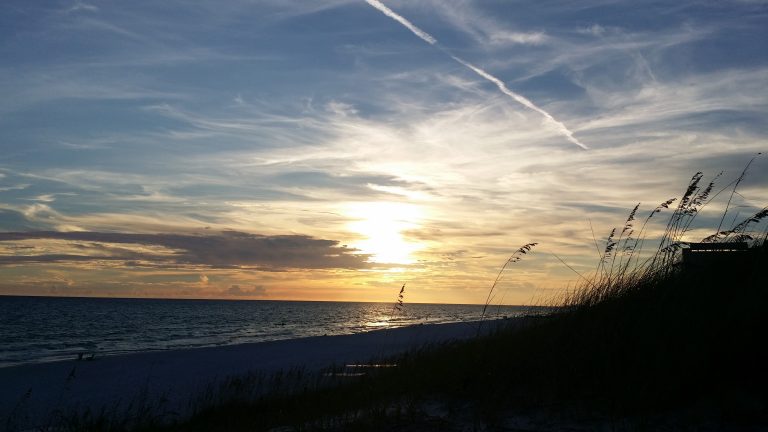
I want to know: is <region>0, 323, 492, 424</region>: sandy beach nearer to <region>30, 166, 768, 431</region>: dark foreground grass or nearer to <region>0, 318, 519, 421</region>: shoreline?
<region>0, 318, 519, 421</region>: shoreline

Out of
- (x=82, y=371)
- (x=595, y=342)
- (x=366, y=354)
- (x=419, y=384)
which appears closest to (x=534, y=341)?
(x=595, y=342)

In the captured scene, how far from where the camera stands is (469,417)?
622 centimetres

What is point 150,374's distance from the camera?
20.8 m

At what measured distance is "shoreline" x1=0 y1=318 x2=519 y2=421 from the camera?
15.4 m

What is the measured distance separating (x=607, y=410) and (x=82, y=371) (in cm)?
2195

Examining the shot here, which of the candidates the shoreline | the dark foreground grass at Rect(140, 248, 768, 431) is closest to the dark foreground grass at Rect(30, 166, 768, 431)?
the dark foreground grass at Rect(140, 248, 768, 431)

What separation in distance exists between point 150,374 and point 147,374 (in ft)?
0.74

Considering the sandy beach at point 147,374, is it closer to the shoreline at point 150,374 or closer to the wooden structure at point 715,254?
the shoreline at point 150,374

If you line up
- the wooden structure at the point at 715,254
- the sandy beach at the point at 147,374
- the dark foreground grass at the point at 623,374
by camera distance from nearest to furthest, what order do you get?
the dark foreground grass at the point at 623,374 < the wooden structure at the point at 715,254 < the sandy beach at the point at 147,374

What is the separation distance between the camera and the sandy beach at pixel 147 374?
15609 millimetres

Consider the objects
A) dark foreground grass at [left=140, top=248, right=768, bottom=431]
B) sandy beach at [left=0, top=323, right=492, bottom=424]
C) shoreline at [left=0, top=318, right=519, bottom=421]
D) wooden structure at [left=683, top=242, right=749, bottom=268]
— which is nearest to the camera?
dark foreground grass at [left=140, top=248, right=768, bottom=431]

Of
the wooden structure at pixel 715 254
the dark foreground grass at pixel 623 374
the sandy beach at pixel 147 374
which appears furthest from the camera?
the sandy beach at pixel 147 374

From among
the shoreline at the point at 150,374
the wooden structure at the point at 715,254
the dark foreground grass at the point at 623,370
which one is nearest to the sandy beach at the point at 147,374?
the shoreline at the point at 150,374

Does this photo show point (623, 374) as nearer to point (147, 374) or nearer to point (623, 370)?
point (623, 370)
